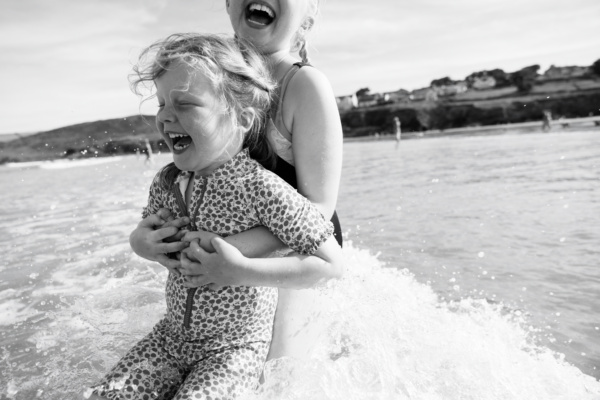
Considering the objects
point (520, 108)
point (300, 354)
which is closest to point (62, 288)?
point (300, 354)

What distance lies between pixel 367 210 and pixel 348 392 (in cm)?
607

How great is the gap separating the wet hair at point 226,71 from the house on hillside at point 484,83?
8468 centimetres

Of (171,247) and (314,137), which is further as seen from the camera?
(314,137)

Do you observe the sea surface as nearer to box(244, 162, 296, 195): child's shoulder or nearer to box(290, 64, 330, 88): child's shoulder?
box(244, 162, 296, 195): child's shoulder

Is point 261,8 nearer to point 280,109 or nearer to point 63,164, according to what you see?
A: point 280,109

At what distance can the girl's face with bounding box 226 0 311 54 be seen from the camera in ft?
8.32

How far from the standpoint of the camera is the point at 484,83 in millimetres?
82250

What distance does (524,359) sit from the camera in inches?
110

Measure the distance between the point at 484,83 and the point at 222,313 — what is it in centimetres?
8752

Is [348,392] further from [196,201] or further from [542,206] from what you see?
[542,206]

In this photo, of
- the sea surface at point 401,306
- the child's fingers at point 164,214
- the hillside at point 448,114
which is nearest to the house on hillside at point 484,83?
the hillside at point 448,114

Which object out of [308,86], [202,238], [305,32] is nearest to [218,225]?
[202,238]

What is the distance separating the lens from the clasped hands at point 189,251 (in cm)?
196

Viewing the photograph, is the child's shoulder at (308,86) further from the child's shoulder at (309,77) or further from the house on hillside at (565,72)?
the house on hillside at (565,72)
